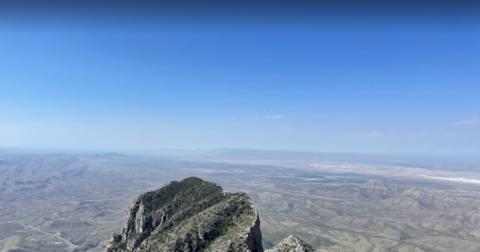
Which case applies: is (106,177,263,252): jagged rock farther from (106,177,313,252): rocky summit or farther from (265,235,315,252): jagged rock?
(265,235,315,252): jagged rock

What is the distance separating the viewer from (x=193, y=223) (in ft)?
144

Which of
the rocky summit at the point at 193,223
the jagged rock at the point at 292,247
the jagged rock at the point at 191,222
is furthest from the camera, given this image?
the jagged rock at the point at 191,222

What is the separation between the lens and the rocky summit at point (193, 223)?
128ft

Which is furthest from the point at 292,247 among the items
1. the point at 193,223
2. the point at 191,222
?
the point at 191,222

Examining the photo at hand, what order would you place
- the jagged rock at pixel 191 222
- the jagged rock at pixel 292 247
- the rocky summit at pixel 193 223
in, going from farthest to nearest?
1. the jagged rock at pixel 191 222
2. the rocky summit at pixel 193 223
3. the jagged rock at pixel 292 247

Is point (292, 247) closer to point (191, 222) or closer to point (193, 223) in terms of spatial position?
point (193, 223)

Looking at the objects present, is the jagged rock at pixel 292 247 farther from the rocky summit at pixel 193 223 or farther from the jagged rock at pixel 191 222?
the jagged rock at pixel 191 222

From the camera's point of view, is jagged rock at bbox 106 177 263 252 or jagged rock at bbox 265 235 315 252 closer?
jagged rock at bbox 265 235 315 252

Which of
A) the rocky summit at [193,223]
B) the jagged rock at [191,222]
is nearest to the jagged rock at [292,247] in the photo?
the rocky summit at [193,223]

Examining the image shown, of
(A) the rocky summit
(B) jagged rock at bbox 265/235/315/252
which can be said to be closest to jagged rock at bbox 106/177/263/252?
(A) the rocky summit

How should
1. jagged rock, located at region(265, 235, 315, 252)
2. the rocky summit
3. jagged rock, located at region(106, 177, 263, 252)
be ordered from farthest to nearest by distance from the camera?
1. jagged rock, located at region(106, 177, 263, 252)
2. the rocky summit
3. jagged rock, located at region(265, 235, 315, 252)

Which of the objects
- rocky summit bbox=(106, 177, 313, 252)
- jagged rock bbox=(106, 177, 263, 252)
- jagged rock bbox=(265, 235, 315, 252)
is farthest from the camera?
jagged rock bbox=(106, 177, 263, 252)

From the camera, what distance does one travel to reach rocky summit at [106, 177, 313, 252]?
38.9 m

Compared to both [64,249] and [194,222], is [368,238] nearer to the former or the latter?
[194,222]
